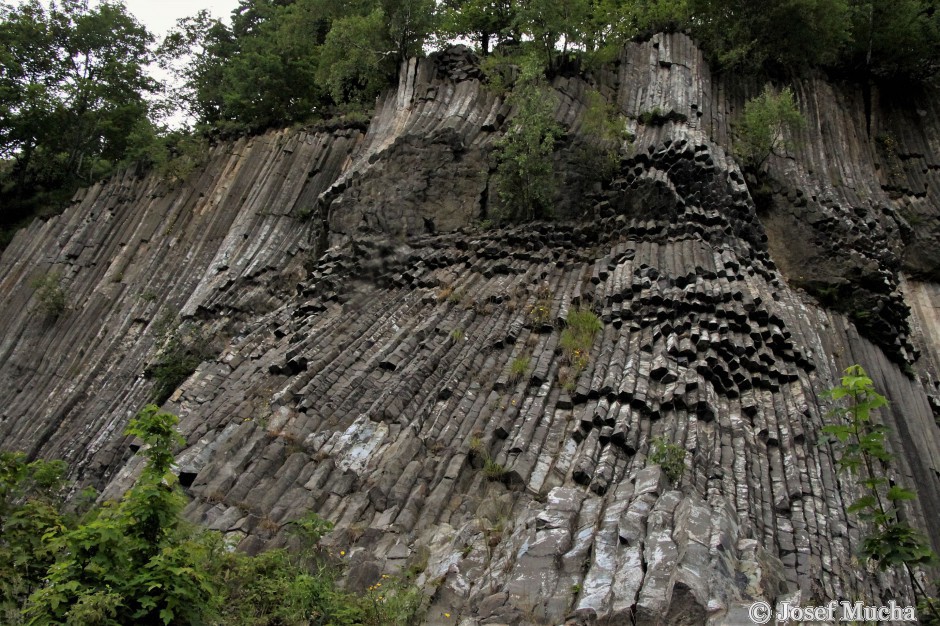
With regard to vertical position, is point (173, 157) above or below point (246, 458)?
above

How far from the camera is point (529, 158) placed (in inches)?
652

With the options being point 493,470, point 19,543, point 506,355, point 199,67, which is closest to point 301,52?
point 199,67

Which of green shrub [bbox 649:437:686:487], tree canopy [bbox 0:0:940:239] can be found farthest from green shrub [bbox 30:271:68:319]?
green shrub [bbox 649:437:686:487]

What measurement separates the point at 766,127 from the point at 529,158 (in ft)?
20.7

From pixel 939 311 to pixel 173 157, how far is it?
80.9 ft

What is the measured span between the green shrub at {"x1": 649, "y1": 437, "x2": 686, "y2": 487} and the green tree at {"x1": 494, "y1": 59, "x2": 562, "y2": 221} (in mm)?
8626

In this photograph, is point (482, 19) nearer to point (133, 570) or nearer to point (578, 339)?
point (578, 339)

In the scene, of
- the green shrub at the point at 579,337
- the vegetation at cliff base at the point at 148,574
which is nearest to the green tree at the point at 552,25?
the green shrub at the point at 579,337

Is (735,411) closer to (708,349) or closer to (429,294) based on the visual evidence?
(708,349)

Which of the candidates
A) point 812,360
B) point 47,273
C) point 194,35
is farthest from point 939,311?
point 194,35

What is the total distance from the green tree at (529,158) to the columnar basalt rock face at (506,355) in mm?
653

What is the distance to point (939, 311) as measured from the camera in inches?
763

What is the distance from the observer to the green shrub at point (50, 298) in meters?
22.0

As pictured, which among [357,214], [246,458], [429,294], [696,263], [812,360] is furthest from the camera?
[357,214]
